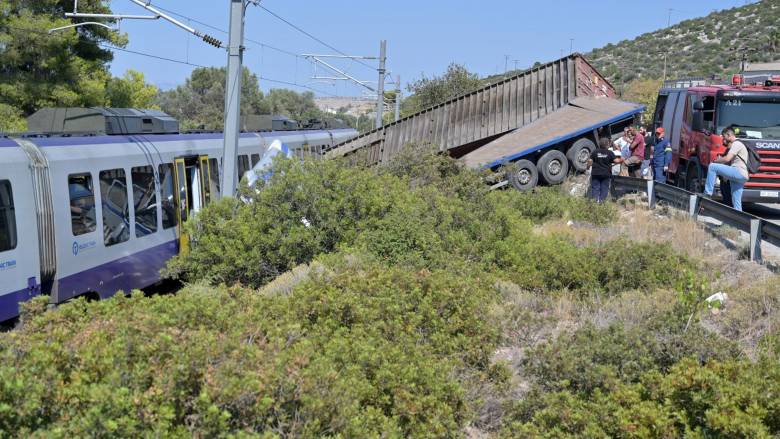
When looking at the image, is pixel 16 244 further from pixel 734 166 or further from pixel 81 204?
pixel 734 166

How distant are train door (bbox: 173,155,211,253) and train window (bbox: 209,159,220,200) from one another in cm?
17

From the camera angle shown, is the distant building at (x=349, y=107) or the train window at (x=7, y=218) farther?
the distant building at (x=349, y=107)

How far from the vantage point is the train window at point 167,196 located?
1320 centimetres

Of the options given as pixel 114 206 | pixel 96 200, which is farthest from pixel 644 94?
pixel 96 200

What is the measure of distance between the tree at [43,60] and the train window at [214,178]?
1384 cm

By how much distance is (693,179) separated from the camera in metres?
16.6

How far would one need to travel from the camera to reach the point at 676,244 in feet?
36.4

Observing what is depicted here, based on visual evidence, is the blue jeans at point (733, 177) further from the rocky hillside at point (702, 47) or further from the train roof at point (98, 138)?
the rocky hillside at point (702, 47)

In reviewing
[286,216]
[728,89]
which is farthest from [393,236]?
[728,89]

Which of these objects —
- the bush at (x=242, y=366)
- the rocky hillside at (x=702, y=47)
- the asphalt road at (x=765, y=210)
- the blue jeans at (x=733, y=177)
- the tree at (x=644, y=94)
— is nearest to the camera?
the bush at (x=242, y=366)

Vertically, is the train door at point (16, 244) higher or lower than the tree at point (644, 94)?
lower

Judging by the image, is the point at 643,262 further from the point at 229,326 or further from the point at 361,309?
the point at 229,326

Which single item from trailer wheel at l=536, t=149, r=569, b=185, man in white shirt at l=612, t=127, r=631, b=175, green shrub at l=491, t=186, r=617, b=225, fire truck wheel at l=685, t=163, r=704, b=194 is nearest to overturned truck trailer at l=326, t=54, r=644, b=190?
trailer wheel at l=536, t=149, r=569, b=185

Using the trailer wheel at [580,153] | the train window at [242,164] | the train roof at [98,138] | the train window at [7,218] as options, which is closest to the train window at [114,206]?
the train roof at [98,138]
